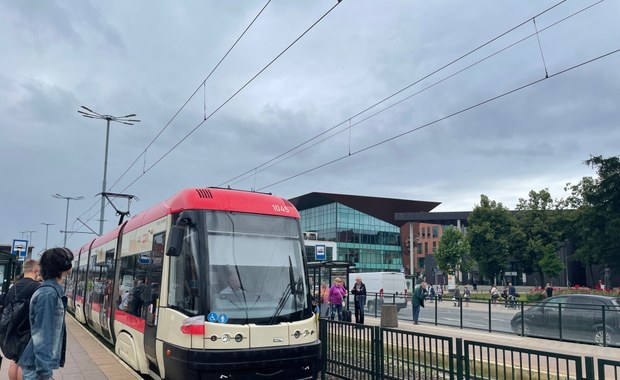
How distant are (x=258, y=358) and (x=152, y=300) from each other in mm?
1987

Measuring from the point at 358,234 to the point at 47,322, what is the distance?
8111cm

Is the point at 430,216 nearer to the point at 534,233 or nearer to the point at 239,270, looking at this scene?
the point at 534,233

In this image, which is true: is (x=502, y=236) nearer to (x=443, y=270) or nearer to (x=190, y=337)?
(x=443, y=270)

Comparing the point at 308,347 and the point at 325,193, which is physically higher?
the point at 325,193

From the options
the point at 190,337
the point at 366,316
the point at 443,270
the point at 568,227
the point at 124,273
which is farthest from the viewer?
the point at 443,270

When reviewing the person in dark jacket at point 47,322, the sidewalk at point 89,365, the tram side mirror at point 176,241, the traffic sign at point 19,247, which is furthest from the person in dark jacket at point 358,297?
the traffic sign at point 19,247

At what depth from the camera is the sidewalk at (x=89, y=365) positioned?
8.38 m

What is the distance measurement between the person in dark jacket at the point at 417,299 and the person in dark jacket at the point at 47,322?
16766mm

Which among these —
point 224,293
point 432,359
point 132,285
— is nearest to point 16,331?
point 224,293

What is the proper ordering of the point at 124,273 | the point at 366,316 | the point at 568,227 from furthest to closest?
the point at 568,227
the point at 366,316
the point at 124,273

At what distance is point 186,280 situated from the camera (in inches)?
277

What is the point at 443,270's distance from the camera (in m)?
70.0

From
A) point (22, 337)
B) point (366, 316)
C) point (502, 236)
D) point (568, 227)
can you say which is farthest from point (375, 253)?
point (22, 337)

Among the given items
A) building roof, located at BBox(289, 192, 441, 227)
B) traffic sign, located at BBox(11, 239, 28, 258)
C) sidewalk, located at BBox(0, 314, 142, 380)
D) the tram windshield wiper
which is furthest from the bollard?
building roof, located at BBox(289, 192, 441, 227)
